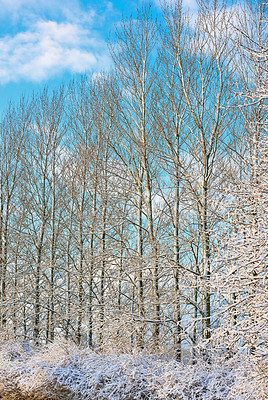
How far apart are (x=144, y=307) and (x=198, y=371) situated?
3.32 m

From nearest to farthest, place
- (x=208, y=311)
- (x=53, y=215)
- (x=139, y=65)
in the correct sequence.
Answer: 1. (x=208, y=311)
2. (x=139, y=65)
3. (x=53, y=215)

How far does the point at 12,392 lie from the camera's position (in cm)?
936

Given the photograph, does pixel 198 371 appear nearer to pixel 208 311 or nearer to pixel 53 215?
pixel 208 311

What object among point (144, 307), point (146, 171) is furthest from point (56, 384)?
point (146, 171)

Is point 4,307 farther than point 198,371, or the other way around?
point 4,307

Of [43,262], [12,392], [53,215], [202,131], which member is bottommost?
[12,392]

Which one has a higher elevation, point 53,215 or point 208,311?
point 53,215

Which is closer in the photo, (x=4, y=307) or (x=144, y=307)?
(x=144, y=307)

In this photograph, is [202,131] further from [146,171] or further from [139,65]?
[139,65]

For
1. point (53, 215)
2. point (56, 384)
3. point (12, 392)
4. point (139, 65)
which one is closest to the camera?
point (56, 384)

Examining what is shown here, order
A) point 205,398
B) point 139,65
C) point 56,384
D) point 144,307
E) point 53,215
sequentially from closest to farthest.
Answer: point 205,398 → point 56,384 → point 144,307 → point 139,65 → point 53,215

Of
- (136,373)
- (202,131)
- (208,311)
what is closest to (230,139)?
(202,131)

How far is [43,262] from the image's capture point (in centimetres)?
1441

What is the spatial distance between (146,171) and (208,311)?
3939 millimetres
